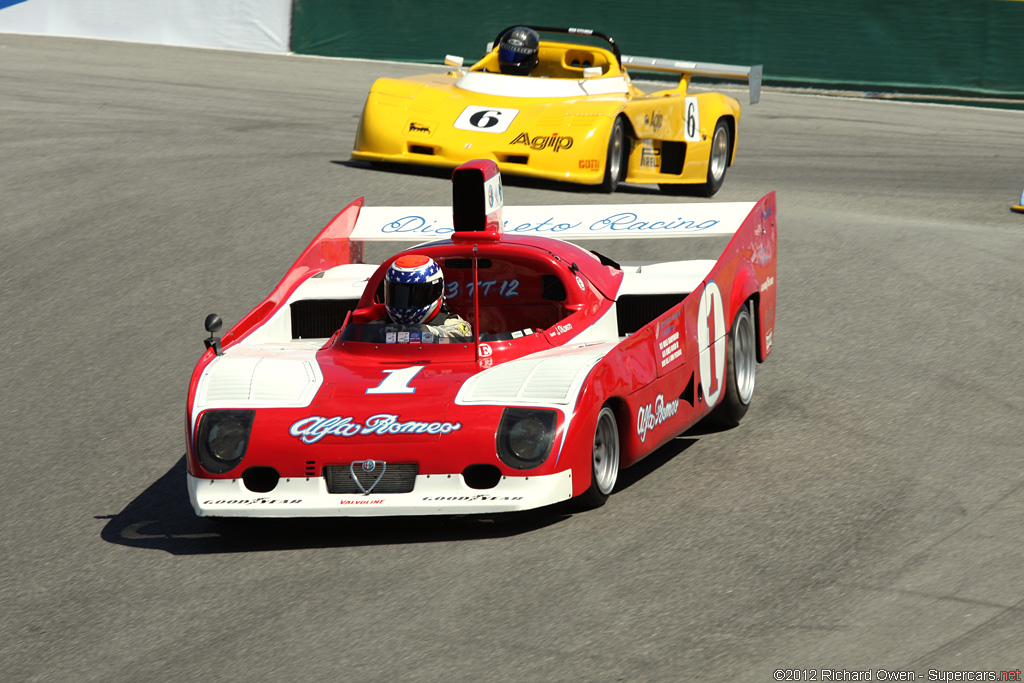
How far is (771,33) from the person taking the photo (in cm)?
1962

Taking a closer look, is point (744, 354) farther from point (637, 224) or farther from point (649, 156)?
point (649, 156)

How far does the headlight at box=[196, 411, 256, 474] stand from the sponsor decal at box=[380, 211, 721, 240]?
288cm

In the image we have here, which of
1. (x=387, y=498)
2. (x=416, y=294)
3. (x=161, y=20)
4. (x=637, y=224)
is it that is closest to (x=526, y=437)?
(x=387, y=498)

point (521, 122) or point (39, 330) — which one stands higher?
point (521, 122)

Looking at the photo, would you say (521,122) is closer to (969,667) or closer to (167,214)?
(167,214)

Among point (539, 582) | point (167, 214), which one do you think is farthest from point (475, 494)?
point (167, 214)

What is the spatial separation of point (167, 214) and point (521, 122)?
10.1ft

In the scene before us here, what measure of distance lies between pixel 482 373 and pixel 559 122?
6130 mm

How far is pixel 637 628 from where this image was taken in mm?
4824

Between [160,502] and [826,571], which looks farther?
[160,502]

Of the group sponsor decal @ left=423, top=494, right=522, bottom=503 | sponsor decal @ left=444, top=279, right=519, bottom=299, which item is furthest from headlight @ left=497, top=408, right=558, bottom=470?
sponsor decal @ left=444, top=279, right=519, bottom=299

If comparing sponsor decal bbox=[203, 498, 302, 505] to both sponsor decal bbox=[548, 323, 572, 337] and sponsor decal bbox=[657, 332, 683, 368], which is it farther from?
sponsor decal bbox=[657, 332, 683, 368]

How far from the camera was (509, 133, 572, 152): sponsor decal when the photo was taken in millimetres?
11805

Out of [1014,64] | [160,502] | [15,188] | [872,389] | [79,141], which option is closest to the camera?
[160,502]
